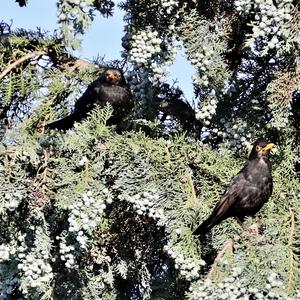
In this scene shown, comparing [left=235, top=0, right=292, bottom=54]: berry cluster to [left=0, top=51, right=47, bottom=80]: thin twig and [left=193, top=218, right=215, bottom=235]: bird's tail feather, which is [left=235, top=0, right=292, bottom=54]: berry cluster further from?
[left=0, top=51, right=47, bottom=80]: thin twig

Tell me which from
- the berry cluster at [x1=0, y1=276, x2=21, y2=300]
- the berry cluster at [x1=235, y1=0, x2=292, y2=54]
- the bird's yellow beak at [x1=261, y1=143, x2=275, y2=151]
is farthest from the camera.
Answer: the bird's yellow beak at [x1=261, y1=143, x2=275, y2=151]

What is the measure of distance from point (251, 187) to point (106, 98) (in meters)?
0.69

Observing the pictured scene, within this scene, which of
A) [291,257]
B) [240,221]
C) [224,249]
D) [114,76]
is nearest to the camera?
[291,257]

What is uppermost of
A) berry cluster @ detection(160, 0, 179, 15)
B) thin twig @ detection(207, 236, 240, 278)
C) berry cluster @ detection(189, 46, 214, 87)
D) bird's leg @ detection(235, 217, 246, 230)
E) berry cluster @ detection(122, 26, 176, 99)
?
berry cluster @ detection(160, 0, 179, 15)

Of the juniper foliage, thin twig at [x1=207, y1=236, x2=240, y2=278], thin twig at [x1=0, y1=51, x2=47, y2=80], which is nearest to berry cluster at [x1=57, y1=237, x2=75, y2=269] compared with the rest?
the juniper foliage

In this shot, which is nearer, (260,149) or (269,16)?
(269,16)

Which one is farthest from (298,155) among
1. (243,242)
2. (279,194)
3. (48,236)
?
(48,236)

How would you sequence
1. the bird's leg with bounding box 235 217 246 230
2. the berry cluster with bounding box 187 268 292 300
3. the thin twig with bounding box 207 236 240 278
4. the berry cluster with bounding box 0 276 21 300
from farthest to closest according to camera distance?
the berry cluster with bounding box 0 276 21 300 → the bird's leg with bounding box 235 217 246 230 → the thin twig with bounding box 207 236 240 278 → the berry cluster with bounding box 187 268 292 300

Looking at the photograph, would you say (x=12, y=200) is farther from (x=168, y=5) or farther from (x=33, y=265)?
(x=168, y=5)

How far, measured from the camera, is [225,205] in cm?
290

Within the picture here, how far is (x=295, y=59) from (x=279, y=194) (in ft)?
1.56

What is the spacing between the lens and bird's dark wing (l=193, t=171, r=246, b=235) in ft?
9.07

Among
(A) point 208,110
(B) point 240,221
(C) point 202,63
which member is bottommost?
(B) point 240,221

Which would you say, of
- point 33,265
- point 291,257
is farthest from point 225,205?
point 33,265
